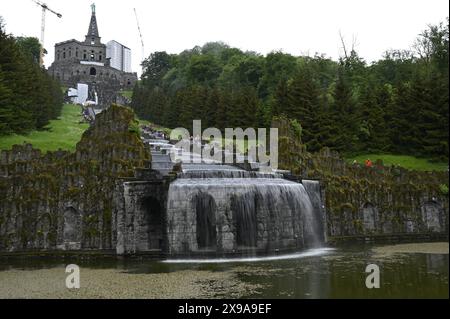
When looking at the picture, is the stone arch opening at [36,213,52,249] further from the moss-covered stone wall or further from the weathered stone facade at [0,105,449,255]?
the moss-covered stone wall

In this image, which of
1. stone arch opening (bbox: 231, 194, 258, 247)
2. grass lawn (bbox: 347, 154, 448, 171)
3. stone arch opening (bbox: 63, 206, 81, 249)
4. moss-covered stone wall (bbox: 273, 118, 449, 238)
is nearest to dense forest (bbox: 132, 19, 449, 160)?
grass lawn (bbox: 347, 154, 448, 171)

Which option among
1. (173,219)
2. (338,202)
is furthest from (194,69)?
(173,219)

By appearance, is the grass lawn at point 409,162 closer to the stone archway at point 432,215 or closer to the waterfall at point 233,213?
the stone archway at point 432,215

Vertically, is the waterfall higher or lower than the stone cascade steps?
lower

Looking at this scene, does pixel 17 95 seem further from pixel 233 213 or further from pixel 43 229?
pixel 233 213

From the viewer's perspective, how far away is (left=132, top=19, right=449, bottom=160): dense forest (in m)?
47.2

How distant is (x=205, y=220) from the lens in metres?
26.3

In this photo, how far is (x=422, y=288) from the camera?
15.2 metres

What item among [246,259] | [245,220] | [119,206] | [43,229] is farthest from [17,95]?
[246,259]

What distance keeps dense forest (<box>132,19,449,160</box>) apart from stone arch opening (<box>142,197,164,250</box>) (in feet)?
62.2

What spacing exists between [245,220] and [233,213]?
2.81 ft

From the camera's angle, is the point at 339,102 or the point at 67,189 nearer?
the point at 67,189
